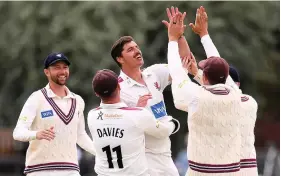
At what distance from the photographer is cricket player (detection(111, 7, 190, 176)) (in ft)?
39.0

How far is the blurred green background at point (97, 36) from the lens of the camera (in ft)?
89.2

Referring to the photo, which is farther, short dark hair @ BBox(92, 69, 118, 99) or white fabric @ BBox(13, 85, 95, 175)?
Answer: white fabric @ BBox(13, 85, 95, 175)

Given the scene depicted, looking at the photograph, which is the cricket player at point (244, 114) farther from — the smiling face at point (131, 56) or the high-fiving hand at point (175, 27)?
the smiling face at point (131, 56)

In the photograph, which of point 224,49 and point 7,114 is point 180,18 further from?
point 7,114

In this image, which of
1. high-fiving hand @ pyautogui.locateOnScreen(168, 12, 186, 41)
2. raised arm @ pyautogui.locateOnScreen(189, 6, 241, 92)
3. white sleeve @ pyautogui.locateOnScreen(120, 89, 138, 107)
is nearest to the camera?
high-fiving hand @ pyautogui.locateOnScreen(168, 12, 186, 41)

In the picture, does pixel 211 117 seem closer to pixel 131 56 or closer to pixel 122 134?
pixel 122 134

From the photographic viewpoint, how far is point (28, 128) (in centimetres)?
1234

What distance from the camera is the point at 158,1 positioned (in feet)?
90.3

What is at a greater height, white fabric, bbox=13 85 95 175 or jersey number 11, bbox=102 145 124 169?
white fabric, bbox=13 85 95 175

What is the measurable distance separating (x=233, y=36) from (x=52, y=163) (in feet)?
54.5

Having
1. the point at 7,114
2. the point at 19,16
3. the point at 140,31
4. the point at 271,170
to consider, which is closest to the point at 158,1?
the point at 140,31

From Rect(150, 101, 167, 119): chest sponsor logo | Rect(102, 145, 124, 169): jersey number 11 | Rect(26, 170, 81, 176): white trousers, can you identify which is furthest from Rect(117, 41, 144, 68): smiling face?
Rect(26, 170, 81, 176): white trousers

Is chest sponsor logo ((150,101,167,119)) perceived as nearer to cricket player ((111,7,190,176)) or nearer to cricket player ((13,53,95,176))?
cricket player ((111,7,190,176))

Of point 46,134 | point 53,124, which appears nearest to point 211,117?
point 46,134
